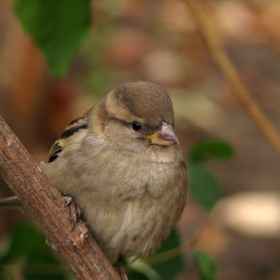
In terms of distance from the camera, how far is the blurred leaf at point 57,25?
283 cm

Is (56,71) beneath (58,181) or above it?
above

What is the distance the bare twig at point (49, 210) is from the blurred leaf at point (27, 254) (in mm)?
437

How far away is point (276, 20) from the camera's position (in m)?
9.00

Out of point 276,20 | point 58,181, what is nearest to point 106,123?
Answer: point 58,181

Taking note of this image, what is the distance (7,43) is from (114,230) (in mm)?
4867

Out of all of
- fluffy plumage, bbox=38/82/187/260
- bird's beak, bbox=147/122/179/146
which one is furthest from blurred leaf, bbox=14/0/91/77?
bird's beak, bbox=147/122/179/146

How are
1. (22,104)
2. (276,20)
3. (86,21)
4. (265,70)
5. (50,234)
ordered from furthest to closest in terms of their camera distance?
(276,20)
(265,70)
(22,104)
(86,21)
(50,234)

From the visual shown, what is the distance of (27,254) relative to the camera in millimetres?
3012

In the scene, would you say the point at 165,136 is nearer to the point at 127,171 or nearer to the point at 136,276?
the point at 127,171

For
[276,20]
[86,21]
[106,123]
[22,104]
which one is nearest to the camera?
[86,21]

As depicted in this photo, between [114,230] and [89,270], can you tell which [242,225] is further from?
[89,270]

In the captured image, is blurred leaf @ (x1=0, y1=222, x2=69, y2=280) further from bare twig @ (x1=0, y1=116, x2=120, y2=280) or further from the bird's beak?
the bird's beak

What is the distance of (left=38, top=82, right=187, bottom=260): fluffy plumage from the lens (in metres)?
2.91

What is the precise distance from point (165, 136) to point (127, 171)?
25 cm
